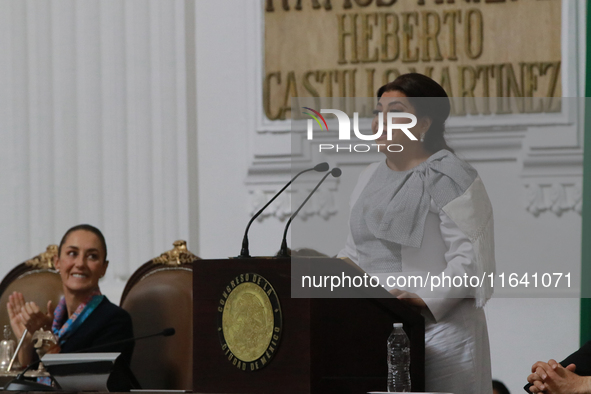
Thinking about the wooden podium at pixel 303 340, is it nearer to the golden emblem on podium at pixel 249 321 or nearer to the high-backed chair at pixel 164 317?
the golden emblem on podium at pixel 249 321

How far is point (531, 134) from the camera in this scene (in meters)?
3.73

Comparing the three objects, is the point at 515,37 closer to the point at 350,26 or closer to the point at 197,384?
the point at 350,26

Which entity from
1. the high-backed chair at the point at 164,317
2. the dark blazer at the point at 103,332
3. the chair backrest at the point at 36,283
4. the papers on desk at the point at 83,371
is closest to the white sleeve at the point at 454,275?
the papers on desk at the point at 83,371

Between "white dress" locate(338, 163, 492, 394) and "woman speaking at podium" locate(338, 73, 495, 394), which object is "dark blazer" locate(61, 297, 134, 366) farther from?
"white dress" locate(338, 163, 492, 394)

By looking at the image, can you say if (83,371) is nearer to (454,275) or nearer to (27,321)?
(27,321)

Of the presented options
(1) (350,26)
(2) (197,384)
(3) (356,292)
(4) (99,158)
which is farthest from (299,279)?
(4) (99,158)

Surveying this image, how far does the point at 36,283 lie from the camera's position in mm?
3684

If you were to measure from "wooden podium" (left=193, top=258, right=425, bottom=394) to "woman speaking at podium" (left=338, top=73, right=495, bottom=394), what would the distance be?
0.31 feet

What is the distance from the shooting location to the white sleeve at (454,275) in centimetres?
218

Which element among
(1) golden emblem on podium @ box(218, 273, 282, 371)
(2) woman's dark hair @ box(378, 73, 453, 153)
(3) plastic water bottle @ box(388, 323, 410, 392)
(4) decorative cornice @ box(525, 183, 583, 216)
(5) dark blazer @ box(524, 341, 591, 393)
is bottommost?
(5) dark blazer @ box(524, 341, 591, 393)

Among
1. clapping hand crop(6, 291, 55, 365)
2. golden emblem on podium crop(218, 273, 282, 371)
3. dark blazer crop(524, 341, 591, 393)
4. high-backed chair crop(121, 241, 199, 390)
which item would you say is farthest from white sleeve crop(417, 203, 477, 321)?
clapping hand crop(6, 291, 55, 365)

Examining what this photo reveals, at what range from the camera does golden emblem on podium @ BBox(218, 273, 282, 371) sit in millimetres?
1931

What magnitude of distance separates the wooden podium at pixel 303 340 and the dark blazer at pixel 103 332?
3.60 ft

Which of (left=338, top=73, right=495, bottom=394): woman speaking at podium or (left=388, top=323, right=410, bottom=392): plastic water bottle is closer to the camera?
(left=388, top=323, right=410, bottom=392): plastic water bottle
